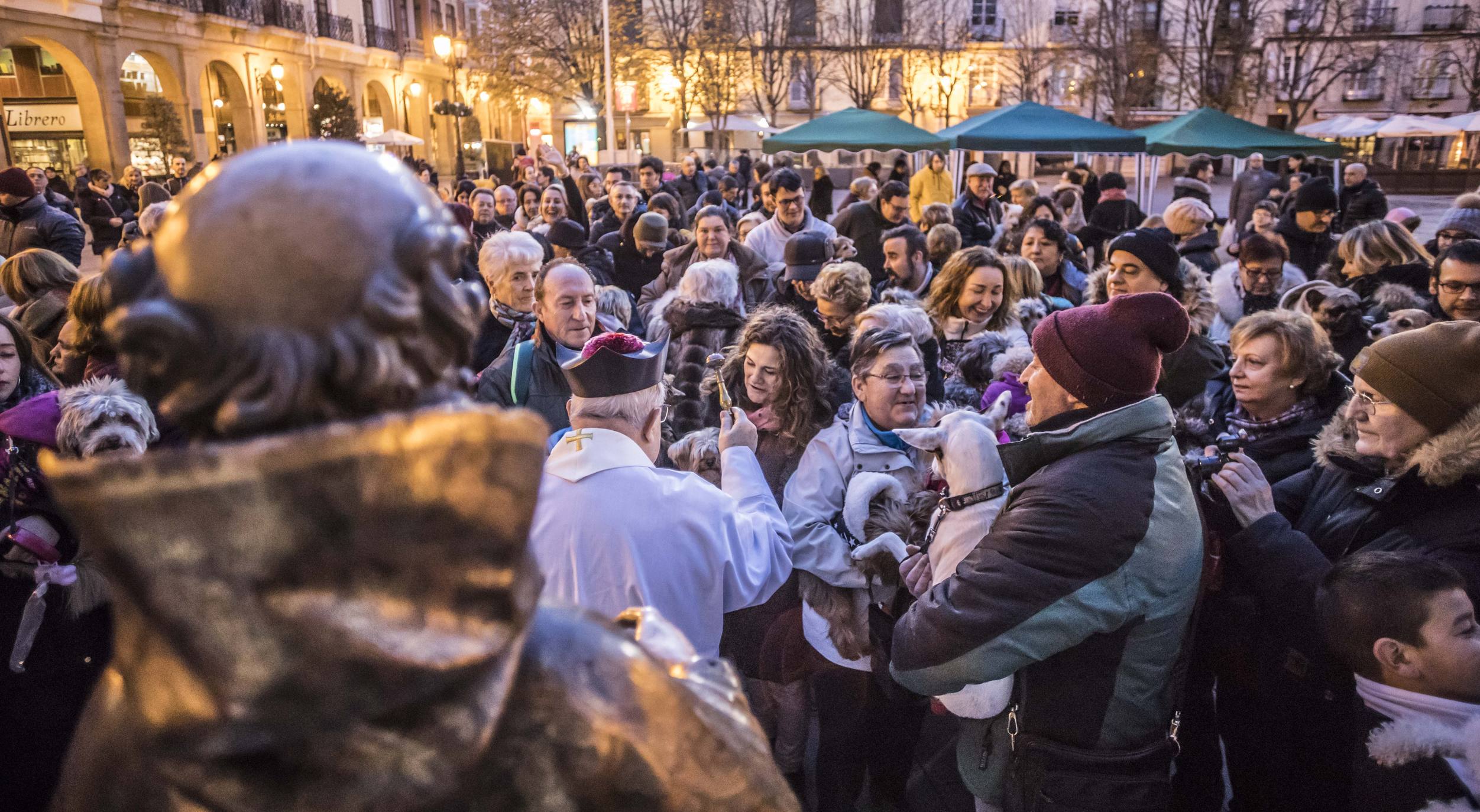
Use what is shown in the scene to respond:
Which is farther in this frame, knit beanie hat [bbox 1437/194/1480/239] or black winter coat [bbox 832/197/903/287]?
black winter coat [bbox 832/197/903/287]

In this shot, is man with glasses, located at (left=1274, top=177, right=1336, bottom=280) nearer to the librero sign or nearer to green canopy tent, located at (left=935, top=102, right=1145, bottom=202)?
green canopy tent, located at (left=935, top=102, right=1145, bottom=202)

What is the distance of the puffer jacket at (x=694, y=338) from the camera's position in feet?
15.5

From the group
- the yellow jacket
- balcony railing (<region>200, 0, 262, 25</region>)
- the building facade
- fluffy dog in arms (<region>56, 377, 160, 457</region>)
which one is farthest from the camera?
balcony railing (<region>200, 0, 262, 25</region>)

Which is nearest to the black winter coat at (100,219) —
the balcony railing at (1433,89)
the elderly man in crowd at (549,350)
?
the elderly man in crowd at (549,350)

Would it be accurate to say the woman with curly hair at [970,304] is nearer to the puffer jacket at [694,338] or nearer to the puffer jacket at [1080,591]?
the puffer jacket at [694,338]

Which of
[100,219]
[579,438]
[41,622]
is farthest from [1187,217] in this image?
[100,219]

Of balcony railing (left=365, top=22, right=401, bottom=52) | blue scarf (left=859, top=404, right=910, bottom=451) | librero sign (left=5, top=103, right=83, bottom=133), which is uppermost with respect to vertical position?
balcony railing (left=365, top=22, right=401, bottom=52)

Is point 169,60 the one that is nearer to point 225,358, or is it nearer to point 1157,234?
point 1157,234

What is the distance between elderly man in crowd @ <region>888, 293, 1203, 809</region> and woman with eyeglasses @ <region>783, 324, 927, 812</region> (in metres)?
0.79

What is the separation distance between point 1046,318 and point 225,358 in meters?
2.25

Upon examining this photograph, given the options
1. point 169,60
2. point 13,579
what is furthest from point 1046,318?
point 169,60

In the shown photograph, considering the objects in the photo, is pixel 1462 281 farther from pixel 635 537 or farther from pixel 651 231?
pixel 651 231

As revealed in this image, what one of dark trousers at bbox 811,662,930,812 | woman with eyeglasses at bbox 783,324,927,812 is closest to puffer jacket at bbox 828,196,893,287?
woman with eyeglasses at bbox 783,324,927,812

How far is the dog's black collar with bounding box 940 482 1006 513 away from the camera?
264 centimetres
